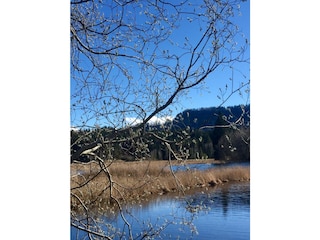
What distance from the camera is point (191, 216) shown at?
1.85 meters

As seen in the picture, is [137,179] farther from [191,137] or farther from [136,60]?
[136,60]

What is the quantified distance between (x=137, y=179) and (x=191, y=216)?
1.03 ft

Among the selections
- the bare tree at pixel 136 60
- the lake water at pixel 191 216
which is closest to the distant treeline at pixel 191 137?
the bare tree at pixel 136 60

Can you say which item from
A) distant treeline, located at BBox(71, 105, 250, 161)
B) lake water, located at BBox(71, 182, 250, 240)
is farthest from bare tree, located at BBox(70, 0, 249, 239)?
lake water, located at BBox(71, 182, 250, 240)

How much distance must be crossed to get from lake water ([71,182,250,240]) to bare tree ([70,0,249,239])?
0.12m

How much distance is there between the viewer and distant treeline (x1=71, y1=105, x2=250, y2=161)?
1.78 m

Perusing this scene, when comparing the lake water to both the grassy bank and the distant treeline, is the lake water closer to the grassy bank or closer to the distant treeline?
the grassy bank

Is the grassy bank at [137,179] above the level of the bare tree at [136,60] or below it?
below

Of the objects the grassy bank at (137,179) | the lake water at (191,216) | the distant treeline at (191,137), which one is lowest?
the lake water at (191,216)

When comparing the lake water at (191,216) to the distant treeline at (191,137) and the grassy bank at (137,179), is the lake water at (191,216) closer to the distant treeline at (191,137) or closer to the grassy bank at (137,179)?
the grassy bank at (137,179)

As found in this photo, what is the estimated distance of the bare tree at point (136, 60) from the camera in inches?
70.5

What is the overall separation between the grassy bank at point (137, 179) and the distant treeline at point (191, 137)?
2.4 inches
